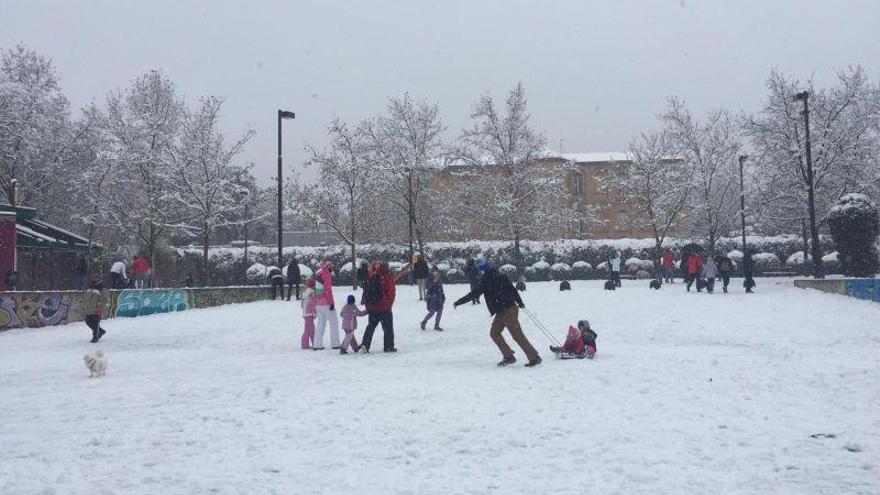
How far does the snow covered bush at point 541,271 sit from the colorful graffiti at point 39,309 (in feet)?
92.3

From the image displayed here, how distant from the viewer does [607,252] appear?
1681 inches

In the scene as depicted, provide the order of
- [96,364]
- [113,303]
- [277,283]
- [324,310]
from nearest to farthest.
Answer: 1. [96,364]
2. [324,310]
3. [113,303]
4. [277,283]

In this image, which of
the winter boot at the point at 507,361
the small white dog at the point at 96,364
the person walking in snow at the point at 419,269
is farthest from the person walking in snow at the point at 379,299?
the person walking in snow at the point at 419,269

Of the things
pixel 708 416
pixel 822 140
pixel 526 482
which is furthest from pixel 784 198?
pixel 526 482

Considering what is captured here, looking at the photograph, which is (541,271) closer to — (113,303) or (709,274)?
(709,274)

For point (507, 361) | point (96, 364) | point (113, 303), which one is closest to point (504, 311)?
point (507, 361)

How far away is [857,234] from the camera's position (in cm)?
2419

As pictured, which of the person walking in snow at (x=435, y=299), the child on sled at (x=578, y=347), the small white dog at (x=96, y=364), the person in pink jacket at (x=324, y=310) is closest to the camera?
the small white dog at (x=96, y=364)

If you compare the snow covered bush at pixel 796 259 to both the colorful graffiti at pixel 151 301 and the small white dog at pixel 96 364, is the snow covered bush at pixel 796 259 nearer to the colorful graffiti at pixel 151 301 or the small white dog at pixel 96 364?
the colorful graffiti at pixel 151 301

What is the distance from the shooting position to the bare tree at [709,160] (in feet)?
136

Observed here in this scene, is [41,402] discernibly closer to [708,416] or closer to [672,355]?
Answer: [708,416]

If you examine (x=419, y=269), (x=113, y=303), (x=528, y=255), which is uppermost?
(x=528, y=255)

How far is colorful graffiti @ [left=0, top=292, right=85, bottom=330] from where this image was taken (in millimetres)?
17484

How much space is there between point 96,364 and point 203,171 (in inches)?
1034
